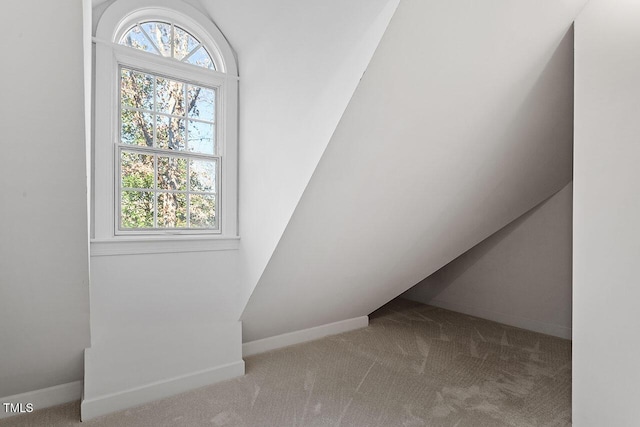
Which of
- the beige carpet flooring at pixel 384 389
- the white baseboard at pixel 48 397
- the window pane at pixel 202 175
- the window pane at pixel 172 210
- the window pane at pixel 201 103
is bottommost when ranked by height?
the beige carpet flooring at pixel 384 389

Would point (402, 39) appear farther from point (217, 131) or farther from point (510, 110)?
point (217, 131)

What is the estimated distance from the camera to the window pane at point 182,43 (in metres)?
2.63

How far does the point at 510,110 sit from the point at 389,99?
3.24 ft

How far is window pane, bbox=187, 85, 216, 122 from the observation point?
2.72 meters

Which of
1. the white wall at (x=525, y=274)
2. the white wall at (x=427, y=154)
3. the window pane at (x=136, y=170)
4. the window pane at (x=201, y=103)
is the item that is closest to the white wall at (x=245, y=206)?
the white wall at (x=427, y=154)

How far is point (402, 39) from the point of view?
1.57 meters

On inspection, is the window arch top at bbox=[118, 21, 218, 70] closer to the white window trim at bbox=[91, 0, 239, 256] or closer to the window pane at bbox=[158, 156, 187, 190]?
the white window trim at bbox=[91, 0, 239, 256]

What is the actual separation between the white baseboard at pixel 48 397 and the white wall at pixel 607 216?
3.02 meters

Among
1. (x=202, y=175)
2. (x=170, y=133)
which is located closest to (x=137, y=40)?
(x=170, y=133)

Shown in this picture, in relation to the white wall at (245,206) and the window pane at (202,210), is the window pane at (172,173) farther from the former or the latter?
the white wall at (245,206)

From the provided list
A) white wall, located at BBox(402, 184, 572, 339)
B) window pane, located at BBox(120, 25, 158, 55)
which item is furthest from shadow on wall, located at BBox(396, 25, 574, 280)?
window pane, located at BBox(120, 25, 158, 55)

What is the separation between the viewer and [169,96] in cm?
264

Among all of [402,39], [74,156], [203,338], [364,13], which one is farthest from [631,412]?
[74,156]

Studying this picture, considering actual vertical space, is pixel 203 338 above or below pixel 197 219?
below
